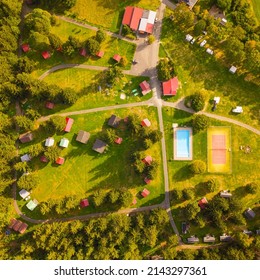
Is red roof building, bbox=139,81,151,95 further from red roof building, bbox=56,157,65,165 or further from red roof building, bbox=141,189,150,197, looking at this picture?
red roof building, bbox=56,157,65,165

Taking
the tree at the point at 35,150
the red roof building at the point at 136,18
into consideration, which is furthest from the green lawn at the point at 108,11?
the tree at the point at 35,150

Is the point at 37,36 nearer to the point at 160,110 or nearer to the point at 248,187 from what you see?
the point at 160,110

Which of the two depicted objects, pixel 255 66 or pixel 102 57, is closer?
pixel 255 66

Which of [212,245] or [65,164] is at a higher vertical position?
[65,164]

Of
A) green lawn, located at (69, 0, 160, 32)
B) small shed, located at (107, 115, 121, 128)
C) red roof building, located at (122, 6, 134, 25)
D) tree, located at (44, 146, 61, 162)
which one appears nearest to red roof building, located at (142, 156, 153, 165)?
small shed, located at (107, 115, 121, 128)

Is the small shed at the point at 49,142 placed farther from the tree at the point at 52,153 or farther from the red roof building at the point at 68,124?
the red roof building at the point at 68,124

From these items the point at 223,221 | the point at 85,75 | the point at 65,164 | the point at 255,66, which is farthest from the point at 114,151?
the point at 255,66

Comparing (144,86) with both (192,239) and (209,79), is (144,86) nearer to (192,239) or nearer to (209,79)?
(209,79)
